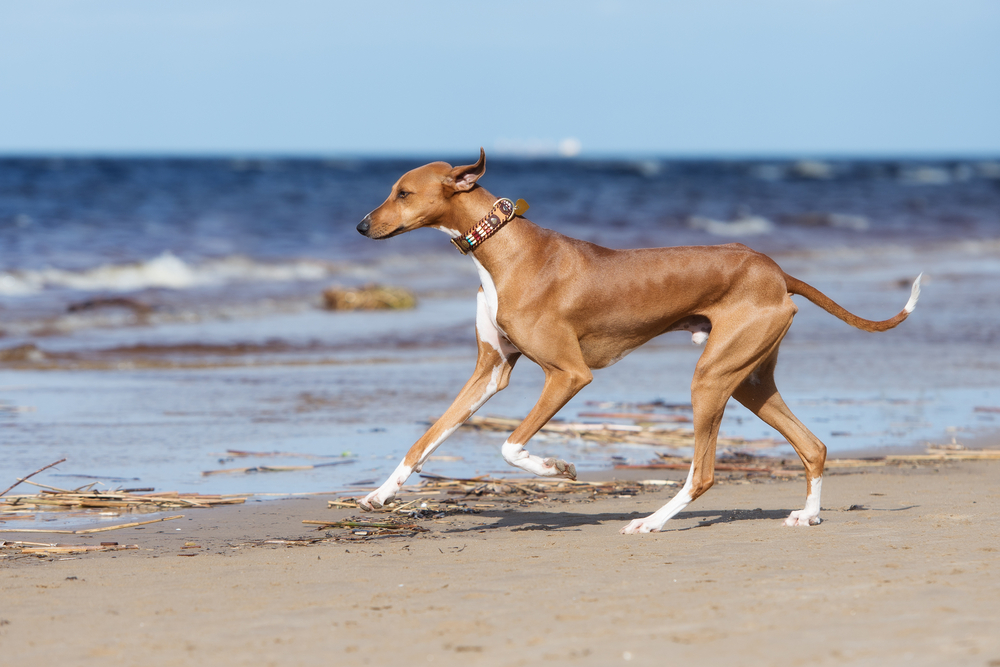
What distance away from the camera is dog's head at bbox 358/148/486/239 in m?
5.61

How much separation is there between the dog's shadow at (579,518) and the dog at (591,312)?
0.89ft

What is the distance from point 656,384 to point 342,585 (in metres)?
6.30

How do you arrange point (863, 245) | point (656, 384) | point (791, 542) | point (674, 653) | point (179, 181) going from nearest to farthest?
1. point (674, 653)
2. point (791, 542)
3. point (656, 384)
4. point (863, 245)
5. point (179, 181)

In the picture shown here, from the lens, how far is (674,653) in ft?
10.6

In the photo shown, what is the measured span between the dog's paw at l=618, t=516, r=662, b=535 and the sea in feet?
5.91

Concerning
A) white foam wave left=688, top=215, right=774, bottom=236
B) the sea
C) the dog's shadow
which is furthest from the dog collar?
white foam wave left=688, top=215, right=774, bottom=236

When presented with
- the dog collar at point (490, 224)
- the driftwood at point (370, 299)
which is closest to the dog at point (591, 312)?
the dog collar at point (490, 224)

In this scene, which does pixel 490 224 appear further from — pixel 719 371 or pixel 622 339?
pixel 719 371

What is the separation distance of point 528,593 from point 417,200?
2.38 metres

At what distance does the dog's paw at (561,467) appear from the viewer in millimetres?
5256

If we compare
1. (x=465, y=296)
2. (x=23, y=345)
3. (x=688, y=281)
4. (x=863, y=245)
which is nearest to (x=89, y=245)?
(x=465, y=296)

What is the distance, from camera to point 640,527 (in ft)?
17.2

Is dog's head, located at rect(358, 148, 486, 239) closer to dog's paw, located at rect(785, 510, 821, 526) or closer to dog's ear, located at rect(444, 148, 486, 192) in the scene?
dog's ear, located at rect(444, 148, 486, 192)

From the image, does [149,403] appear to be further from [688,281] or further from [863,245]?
[863,245]
